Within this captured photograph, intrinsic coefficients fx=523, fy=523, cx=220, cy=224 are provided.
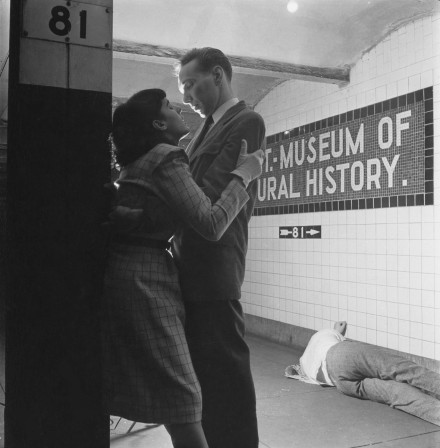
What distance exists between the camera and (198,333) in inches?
77.7

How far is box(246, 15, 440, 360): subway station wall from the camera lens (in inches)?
177

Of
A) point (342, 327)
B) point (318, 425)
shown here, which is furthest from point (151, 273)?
point (342, 327)

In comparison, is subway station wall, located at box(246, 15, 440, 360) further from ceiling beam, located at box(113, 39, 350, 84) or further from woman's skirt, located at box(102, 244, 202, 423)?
woman's skirt, located at box(102, 244, 202, 423)

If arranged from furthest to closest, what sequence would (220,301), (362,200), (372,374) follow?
(362,200)
(372,374)
(220,301)

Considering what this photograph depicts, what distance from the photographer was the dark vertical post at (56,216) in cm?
174

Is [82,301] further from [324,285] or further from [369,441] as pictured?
[324,285]

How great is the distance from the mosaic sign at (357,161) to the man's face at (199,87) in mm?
2876

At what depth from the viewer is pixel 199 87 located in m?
2.14

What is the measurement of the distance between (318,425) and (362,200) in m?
2.34

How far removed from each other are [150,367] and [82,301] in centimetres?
36

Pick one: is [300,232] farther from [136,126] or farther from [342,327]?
[136,126]

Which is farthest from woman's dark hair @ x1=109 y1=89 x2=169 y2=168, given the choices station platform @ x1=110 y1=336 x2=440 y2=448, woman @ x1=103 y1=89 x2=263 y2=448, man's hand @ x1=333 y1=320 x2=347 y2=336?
man's hand @ x1=333 y1=320 x2=347 y2=336

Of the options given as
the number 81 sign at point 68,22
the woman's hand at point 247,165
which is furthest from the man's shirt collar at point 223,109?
the number 81 sign at point 68,22

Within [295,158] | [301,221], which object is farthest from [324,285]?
[295,158]
